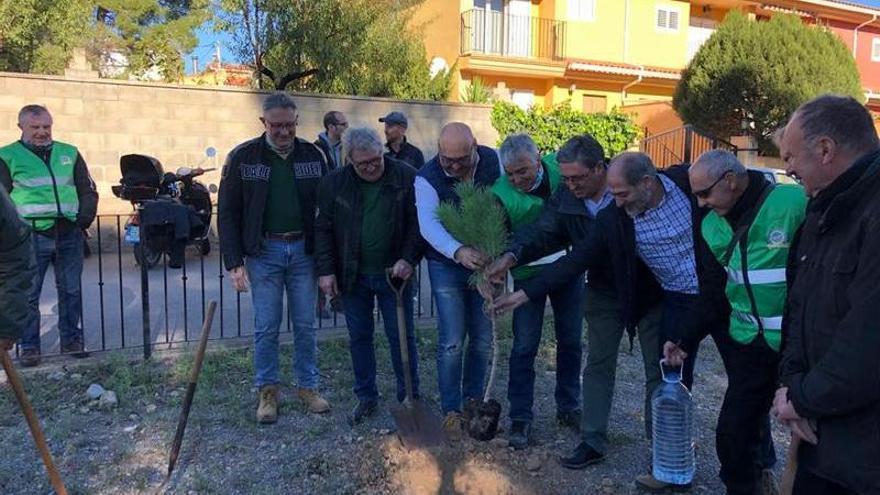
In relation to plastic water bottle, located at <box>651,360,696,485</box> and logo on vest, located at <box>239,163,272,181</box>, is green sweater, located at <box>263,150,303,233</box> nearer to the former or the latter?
logo on vest, located at <box>239,163,272,181</box>

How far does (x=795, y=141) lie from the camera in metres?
2.07

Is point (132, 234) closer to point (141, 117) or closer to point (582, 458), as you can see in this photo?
point (141, 117)

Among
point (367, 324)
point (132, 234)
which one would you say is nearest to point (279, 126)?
point (367, 324)

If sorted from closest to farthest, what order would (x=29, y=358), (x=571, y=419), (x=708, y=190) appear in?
1. (x=708, y=190)
2. (x=571, y=419)
3. (x=29, y=358)

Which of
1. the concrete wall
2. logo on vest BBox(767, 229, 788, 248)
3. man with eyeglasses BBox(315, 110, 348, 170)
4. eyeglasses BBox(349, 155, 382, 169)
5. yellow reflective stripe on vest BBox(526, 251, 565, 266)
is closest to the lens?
logo on vest BBox(767, 229, 788, 248)

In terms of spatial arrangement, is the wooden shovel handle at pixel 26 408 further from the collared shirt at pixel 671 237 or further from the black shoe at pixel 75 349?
the collared shirt at pixel 671 237

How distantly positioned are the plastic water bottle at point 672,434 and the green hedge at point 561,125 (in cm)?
1095

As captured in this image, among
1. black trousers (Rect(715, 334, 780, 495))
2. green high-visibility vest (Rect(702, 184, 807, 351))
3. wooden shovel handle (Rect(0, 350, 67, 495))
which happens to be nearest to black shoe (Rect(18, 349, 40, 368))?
wooden shovel handle (Rect(0, 350, 67, 495))

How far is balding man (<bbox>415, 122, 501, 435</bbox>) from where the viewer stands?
3697 millimetres

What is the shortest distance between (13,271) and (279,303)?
182cm

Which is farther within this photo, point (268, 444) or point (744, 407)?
point (268, 444)

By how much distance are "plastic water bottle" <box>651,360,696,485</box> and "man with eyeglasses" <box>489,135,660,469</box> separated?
21cm

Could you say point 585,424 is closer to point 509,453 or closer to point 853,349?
point 509,453

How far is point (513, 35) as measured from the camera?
2098cm
